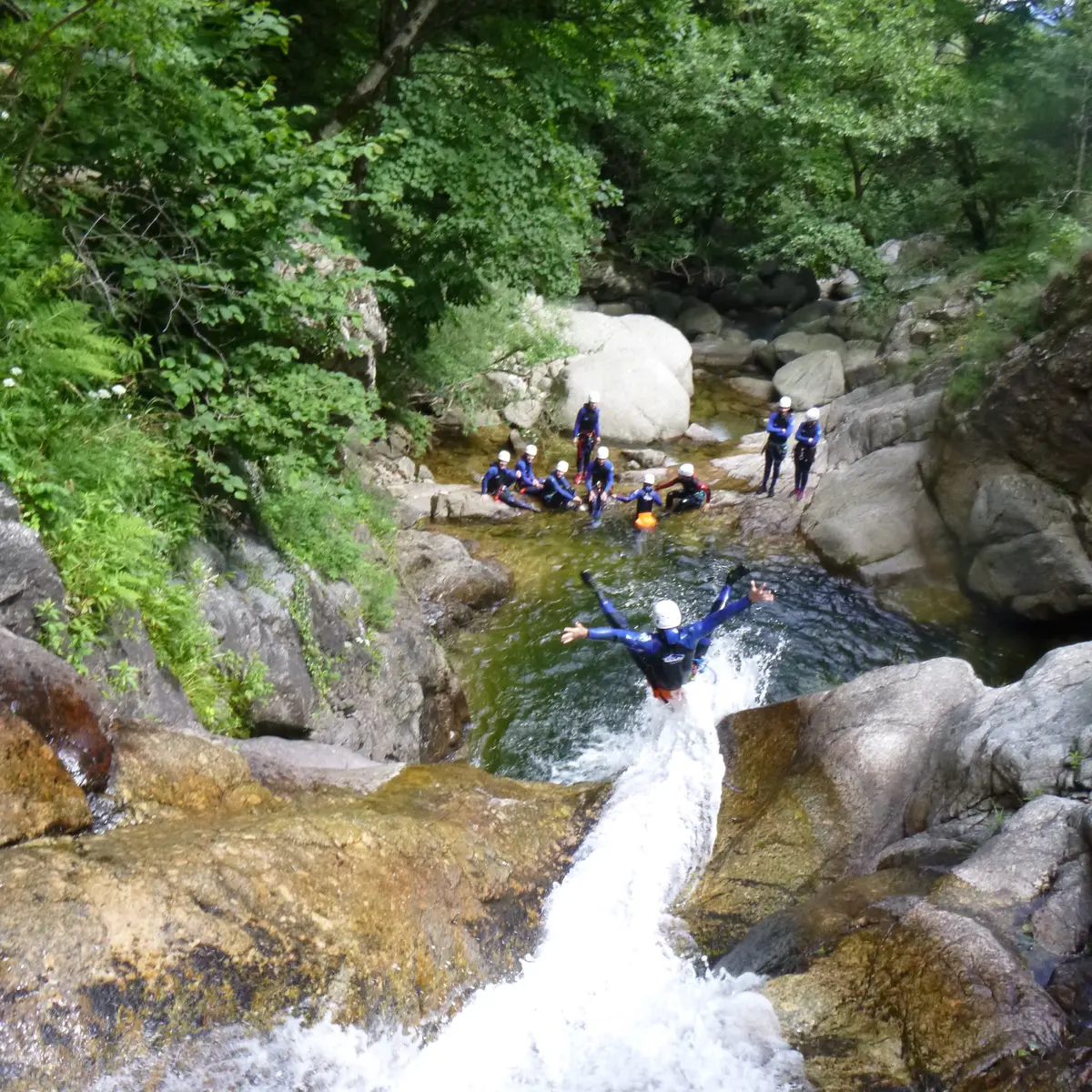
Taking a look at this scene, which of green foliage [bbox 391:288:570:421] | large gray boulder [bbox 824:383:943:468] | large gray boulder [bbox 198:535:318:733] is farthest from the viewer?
green foliage [bbox 391:288:570:421]

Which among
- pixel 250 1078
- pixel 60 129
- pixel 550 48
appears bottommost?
pixel 250 1078

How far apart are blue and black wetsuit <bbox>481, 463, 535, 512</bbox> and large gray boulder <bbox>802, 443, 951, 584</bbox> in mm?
4652

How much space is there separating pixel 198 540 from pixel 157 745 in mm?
2330

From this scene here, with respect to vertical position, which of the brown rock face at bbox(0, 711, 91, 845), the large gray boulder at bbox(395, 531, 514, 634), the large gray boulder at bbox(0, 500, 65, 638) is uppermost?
the large gray boulder at bbox(0, 500, 65, 638)

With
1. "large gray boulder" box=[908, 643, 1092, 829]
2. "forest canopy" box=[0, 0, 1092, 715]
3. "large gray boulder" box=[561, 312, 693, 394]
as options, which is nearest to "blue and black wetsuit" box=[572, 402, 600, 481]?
"forest canopy" box=[0, 0, 1092, 715]

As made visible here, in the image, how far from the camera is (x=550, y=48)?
11.9m

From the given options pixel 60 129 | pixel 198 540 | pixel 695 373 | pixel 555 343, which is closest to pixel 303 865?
pixel 198 540

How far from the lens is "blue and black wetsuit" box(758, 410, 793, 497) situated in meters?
15.3

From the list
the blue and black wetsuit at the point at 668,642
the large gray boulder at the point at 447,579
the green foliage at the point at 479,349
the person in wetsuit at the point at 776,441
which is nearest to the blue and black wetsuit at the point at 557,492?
the green foliage at the point at 479,349

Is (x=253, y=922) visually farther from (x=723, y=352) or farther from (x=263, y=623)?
(x=723, y=352)

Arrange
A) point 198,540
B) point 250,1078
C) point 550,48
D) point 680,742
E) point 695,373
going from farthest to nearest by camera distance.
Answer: point 695,373 → point 550,48 → point 680,742 → point 198,540 → point 250,1078

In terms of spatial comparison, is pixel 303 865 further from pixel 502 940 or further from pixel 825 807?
pixel 825 807

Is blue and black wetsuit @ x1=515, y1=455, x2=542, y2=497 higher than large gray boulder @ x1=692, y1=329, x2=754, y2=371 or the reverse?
the reverse

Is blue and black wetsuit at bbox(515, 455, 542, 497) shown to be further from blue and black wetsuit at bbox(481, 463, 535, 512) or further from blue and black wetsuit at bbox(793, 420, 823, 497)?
blue and black wetsuit at bbox(793, 420, 823, 497)
